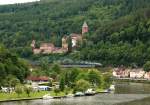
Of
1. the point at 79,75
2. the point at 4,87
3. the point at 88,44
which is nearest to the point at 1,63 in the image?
the point at 4,87

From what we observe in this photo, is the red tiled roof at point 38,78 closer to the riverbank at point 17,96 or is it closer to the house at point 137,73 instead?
the riverbank at point 17,96

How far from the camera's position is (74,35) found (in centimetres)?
19725

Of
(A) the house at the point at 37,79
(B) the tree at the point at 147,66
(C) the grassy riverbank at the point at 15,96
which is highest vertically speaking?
(C) the grassy riverbank at the point at 15,96

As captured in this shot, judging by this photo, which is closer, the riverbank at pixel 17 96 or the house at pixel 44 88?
the riverbank at pixel 17 96

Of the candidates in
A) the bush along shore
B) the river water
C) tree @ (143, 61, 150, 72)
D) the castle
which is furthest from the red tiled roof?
the castle

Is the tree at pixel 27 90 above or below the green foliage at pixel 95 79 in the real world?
above

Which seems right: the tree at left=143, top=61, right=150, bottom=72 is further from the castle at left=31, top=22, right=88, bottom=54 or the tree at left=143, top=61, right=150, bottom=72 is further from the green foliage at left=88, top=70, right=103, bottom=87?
the castle at left=31, top=22, right=88, bottom=54

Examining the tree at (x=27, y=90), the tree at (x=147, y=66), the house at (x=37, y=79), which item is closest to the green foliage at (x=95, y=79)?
the house at (x=37, y=79)

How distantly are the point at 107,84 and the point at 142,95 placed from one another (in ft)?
44.9

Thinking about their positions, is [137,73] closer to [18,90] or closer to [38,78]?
[38,78]

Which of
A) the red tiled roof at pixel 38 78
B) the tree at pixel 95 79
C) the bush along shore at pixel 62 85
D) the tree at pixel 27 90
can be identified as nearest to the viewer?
the bush along shore at pixel 62 85

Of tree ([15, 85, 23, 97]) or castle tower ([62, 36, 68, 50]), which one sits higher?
tree ([15, 85, 23, 97])

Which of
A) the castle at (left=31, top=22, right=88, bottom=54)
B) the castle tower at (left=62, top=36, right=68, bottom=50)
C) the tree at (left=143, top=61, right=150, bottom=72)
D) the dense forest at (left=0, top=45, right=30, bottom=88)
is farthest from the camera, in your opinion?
the castle tower at (left=62, top=36, right=68, bottom=50)

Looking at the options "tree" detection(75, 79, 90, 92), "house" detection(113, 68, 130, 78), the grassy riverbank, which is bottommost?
"house" detection(113, 68, 130, 78)
